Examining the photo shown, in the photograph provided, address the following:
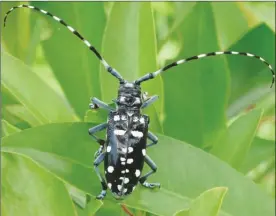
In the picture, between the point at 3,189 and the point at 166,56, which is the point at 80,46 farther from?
the point at 3,189

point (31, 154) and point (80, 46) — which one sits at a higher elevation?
point (80, 46)

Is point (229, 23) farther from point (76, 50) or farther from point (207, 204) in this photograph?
point (207, 204)

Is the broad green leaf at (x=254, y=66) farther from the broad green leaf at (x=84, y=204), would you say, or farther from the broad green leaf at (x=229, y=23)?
the broad green leaf at (x=84, y=204)

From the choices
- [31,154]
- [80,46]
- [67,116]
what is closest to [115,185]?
[31,154]

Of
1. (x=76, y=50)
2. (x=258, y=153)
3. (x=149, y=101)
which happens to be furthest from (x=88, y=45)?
(x=258, y=153)

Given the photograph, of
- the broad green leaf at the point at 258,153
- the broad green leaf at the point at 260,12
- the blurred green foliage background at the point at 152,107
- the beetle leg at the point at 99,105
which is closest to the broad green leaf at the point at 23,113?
the blurred green foliage background at the point at 152,107
